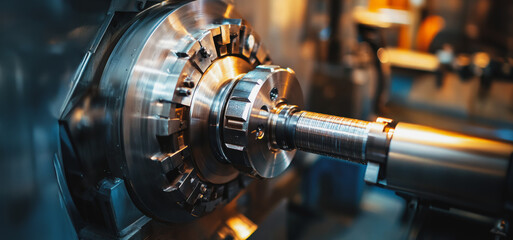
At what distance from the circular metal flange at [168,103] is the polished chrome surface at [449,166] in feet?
0.69

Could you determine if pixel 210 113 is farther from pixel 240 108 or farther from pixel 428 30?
pixel 428 30

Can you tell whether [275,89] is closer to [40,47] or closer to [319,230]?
[40,47]

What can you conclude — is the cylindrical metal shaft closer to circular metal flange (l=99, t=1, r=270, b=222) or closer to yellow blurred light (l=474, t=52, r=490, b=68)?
circular metal flange (l=99, t=1, r=270, b=222)

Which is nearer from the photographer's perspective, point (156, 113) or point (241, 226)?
point (156, 113)

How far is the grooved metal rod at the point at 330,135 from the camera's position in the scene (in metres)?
0.43

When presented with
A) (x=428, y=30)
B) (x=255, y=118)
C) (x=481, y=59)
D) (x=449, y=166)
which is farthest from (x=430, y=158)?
(x=428, y=30)

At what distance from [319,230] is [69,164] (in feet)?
2.09

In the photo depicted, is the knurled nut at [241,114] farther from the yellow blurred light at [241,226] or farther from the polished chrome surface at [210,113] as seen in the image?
the yellow blurred light at [241,226]

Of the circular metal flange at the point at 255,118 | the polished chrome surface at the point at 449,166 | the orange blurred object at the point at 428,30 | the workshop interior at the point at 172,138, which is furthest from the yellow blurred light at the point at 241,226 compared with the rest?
the orange blurred object at the point at 428,30

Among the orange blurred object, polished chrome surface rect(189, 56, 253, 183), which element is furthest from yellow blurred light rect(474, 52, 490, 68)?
polished chrome surface rect(189, 56, 253, 183)

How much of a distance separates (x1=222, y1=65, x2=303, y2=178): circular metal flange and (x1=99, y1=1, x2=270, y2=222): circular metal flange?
3cm

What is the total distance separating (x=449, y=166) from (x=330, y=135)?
13 centimetres

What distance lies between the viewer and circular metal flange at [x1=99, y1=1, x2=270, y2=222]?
16.2 inches

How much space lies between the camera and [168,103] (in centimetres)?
41
